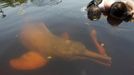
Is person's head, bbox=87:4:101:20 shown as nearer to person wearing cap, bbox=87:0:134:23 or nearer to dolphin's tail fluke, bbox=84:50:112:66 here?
person wearing cap, bbox=87:0:134:23

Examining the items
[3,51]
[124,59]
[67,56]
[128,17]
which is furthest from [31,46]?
[128,17]

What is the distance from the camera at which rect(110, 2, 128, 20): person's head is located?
323 inches

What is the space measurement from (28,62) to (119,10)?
11.9 feet

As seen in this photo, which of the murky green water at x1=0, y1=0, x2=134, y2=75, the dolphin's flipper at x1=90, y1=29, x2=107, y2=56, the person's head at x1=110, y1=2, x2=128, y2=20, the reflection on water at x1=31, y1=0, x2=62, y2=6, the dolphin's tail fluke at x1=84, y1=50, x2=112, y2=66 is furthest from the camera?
the reflection on water at x1=31, y1=0, x2=62, y2=6

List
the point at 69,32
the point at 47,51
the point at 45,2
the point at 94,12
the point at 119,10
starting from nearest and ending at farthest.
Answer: the point at 47,51, the point at 69,32, the point at 119,10, the point at 94,12, the point at 45,2

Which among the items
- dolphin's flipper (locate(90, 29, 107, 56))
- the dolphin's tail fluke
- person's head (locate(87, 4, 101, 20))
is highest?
the dolphin's tail fluke

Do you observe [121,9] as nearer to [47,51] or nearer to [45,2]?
[47,51]

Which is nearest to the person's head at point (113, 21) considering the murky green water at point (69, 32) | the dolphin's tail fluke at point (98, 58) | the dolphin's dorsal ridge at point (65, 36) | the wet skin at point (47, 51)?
Answer: the murky green water at point (69, 32)

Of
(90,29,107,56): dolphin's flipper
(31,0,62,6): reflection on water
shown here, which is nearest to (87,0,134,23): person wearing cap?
(90,29,107,56): dolphin's flipper

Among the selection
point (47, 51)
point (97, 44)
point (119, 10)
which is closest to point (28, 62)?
point (47, 51)

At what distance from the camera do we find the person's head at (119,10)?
8203 mm

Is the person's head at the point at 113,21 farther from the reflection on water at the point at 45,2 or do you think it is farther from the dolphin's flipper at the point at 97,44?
the reflection on water at the point at 45,2

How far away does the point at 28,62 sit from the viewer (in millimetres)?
6172

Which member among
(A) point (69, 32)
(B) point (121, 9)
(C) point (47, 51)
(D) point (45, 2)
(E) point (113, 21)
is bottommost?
(D) point (45, 2)
